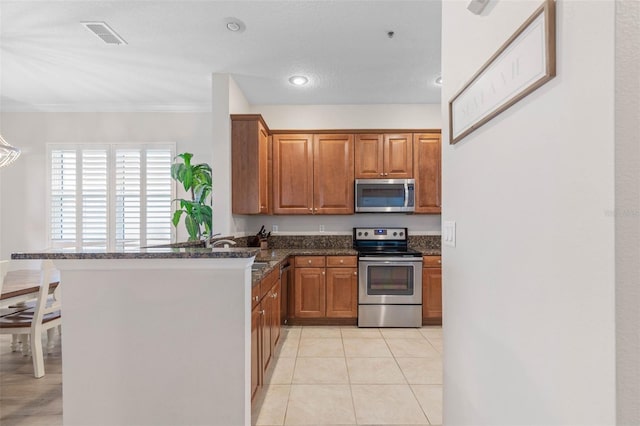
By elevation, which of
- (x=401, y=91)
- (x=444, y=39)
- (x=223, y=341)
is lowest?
(x=223, y=341)

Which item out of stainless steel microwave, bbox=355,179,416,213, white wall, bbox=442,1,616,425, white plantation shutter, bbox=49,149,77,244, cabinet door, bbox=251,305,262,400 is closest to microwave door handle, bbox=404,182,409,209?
stainless steel microwave, bbox=355,179,416,213

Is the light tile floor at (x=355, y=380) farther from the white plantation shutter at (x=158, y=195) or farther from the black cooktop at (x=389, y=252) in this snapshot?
the white plantation shutter at (x=158, y=195)

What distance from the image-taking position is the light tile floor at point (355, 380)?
2.05 metres

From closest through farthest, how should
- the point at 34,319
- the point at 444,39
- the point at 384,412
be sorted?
the point at 444,39 → the point at 384,412 → the point at 34,319

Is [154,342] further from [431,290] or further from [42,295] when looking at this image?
[431,290]

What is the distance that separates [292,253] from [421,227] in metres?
1.88

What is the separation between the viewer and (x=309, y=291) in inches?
148

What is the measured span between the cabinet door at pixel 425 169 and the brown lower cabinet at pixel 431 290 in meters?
0.72

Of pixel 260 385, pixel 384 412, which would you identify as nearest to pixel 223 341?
pixel 260 385

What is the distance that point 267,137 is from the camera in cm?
400

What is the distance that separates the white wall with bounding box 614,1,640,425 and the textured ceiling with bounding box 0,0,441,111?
2.13 meters

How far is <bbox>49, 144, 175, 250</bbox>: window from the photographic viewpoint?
14.5ft

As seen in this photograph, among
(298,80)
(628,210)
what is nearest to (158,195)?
(298,80)

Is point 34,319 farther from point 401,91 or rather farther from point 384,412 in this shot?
point 401,91
